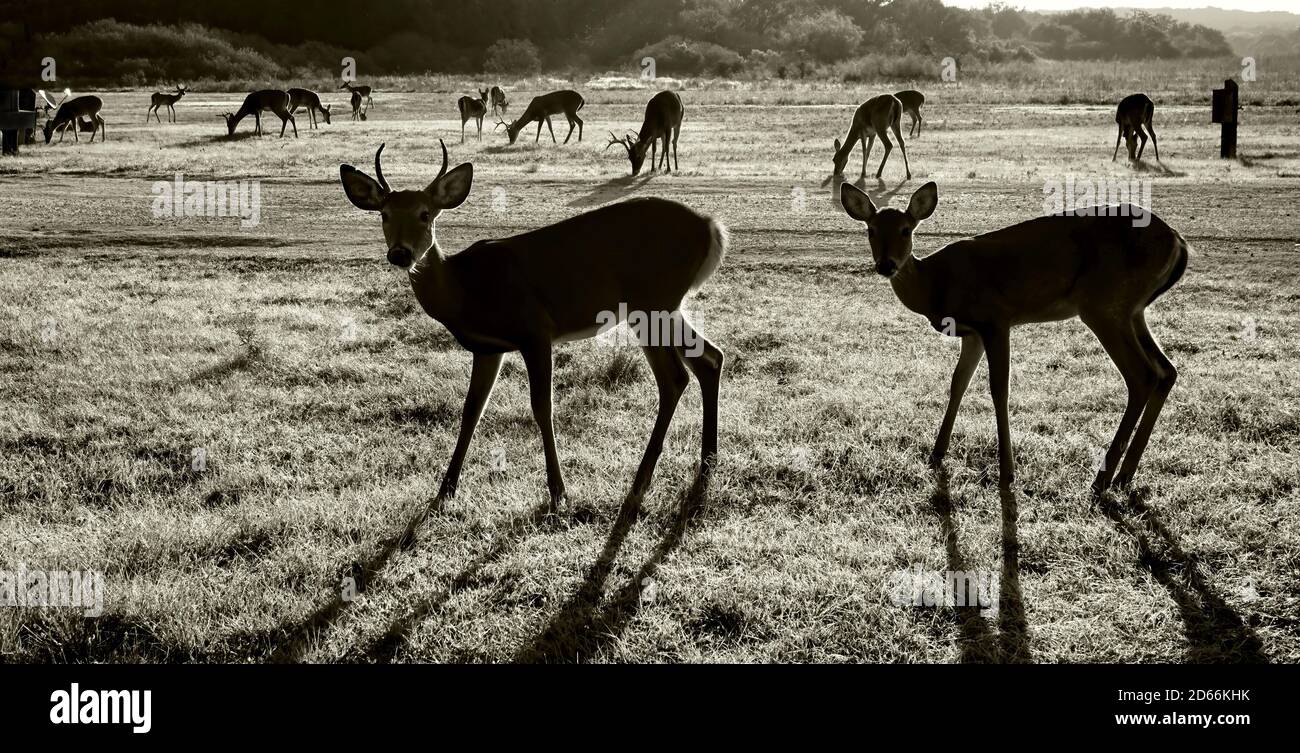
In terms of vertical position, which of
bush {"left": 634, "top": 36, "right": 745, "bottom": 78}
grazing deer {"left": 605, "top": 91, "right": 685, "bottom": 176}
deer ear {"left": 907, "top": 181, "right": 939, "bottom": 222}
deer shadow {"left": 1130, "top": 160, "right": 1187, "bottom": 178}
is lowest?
deer ear {"left": 907, "top": 181, "right": 939, "bottom": 222}

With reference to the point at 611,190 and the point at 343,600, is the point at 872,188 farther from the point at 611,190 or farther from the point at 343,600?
the point at 343,600

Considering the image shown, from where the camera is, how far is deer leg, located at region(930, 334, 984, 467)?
5695mm

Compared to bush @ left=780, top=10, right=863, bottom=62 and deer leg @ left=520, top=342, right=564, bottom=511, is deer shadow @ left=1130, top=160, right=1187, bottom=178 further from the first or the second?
bush @ left=780, top=10, right=863, bottom=62

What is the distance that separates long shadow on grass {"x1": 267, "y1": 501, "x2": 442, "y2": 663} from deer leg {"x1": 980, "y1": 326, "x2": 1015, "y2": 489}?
2.70m

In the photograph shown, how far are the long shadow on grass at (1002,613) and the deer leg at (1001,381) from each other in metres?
0.30

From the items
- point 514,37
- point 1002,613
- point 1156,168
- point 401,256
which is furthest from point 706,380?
point 514,37

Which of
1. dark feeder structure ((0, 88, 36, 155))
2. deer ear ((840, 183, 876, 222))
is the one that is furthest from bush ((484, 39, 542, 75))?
deer ear ((840, 183, 876, 222))

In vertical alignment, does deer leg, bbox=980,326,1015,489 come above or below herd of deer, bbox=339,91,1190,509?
below

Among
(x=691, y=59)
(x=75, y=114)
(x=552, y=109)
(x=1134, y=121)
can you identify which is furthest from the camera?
(x=691, y=59)

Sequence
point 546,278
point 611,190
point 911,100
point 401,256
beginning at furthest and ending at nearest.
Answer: point 911,100 → point 611,190 → point 546,278 → point 401,256

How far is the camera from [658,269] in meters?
5.39

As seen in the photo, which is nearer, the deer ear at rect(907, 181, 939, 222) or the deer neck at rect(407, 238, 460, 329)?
the deer neck at rect(407, 238, 460, 329)

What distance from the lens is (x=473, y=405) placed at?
17.4 feet

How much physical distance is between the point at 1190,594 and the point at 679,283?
260 centimetres
